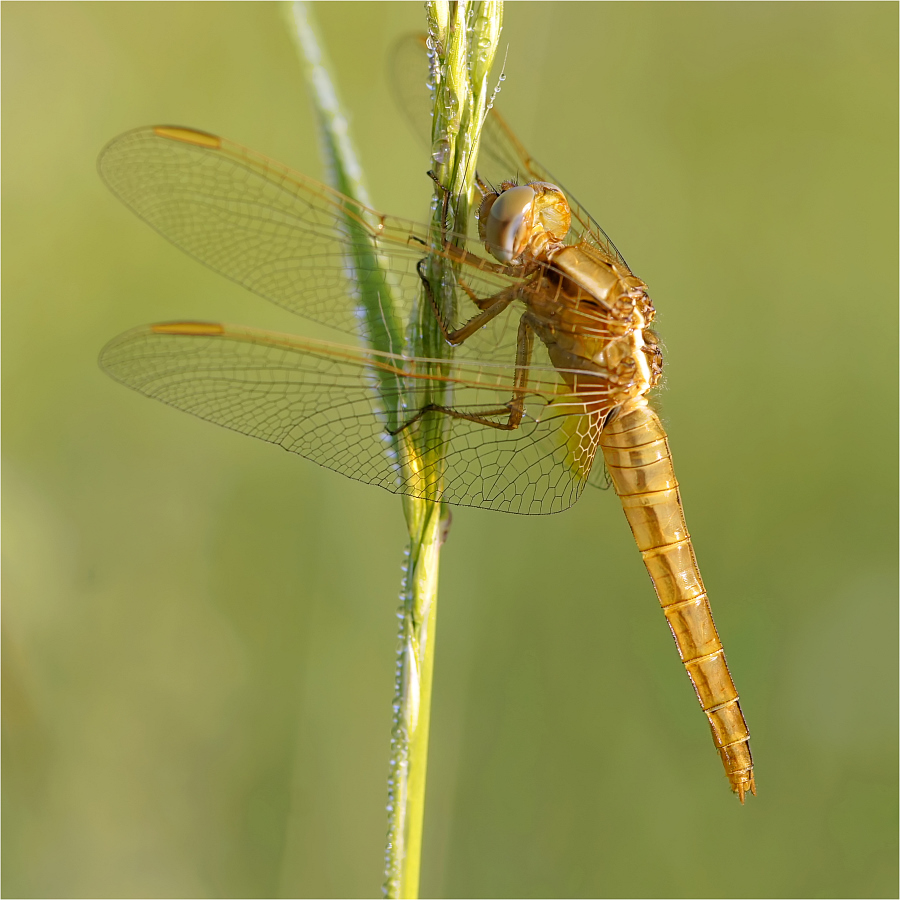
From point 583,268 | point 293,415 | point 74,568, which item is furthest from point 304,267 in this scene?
point 74,568

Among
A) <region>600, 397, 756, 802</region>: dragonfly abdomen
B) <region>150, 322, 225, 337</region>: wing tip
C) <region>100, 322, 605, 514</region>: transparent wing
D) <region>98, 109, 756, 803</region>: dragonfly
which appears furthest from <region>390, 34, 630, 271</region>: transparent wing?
<region>150, 322, 225, 337</region>: wing tip

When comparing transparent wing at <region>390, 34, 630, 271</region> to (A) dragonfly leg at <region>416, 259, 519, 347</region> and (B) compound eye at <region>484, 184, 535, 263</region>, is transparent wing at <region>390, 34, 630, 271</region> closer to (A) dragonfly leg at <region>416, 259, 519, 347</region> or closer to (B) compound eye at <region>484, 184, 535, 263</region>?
(B) compound eye at <region>484, 184, 535, 263</region>

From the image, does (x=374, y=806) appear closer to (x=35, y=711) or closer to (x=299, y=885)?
(x=299, y=885)

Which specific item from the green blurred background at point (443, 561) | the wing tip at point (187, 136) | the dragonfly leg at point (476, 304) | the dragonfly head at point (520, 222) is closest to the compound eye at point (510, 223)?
the dragonfly head at point (520, 222)

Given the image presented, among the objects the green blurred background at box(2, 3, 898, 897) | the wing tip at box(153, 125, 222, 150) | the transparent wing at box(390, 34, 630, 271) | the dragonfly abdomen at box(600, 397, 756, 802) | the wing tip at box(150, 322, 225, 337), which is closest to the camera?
the wing tip at box(150, 322, 225, 337)

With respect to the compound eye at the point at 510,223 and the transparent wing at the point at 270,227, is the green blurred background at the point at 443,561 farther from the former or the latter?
the compound eye at the point at 510,223

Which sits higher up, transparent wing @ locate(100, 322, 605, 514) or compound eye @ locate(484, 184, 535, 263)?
compound eye @ locate(484, 184, 535, 263)

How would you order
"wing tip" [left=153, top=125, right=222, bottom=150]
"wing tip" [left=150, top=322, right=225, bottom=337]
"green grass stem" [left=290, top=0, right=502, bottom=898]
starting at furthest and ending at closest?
"wing tip" [left=153, top=125, right=222, bottom=150]
"wing tip" [left=150, top=322, right=225, bottom=337]
"green grass stem" [left=290, top=0, right=502, bottom=898]

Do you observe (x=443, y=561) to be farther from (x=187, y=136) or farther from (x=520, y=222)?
(x=187, y=136)
